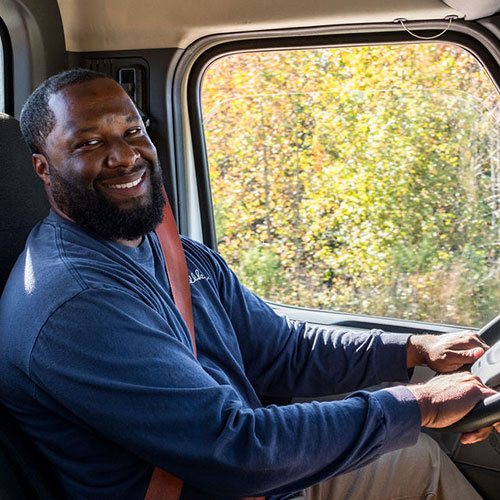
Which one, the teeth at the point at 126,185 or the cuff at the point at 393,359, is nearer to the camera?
the teeth at the point at 126,185

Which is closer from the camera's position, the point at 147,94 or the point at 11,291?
the point at 11,291

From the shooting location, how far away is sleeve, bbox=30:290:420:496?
4.15ft

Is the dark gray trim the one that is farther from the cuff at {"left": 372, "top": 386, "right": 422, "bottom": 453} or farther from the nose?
the cuff at {"left": 372, "top": 386, "right": 422, "bottom": 453}

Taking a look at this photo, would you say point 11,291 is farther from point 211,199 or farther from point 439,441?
point 211,199

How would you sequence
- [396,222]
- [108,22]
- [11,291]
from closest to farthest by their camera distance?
[11,291] < [108,22] < [396,222]

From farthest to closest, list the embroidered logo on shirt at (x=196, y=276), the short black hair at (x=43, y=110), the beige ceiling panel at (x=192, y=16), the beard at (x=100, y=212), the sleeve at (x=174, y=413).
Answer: the beige ceiling panel at (x=192, y=16)
the embroidered logo on shirt at (x=196, y=276)
the short black hair at (x=43, y=110)
the beard at (x=100, y=212)
the sleeve at (x=174, y=413)

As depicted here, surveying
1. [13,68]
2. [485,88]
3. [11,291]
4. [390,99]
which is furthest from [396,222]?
[11,291]

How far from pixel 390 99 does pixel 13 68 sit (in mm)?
1336

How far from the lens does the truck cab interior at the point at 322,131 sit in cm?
237

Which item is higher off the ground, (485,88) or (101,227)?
(485,88)

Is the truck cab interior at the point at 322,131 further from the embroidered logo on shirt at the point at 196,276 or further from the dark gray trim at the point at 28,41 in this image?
the embroidered logo on shirt at the point at 196,276

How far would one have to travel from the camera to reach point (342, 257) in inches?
114

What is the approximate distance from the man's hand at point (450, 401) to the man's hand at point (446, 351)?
26cm

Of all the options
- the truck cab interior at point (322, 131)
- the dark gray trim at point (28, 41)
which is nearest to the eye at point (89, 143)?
the truck cab interior at point (322, 131)
